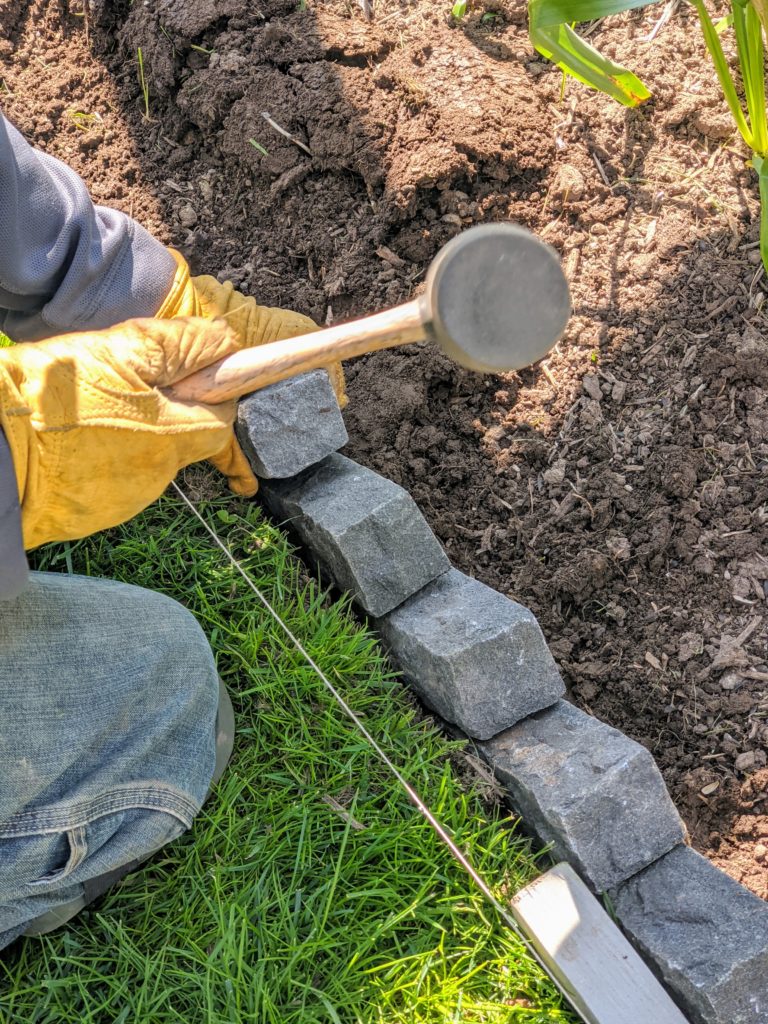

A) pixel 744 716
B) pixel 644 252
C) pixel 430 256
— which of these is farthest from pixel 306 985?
pixel 644 252

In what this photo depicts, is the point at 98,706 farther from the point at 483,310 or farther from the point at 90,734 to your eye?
the point at 483,310

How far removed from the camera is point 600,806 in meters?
1.94

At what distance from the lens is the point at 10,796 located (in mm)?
1667

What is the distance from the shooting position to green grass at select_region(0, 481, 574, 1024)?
6.06 feet

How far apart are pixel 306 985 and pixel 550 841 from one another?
0.58 metres

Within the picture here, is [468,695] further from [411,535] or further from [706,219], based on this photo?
[706,219]

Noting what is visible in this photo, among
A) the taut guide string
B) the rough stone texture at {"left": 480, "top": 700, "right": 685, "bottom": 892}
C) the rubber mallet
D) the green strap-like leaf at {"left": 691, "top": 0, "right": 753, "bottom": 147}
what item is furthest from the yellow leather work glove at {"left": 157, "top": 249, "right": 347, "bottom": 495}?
the green strap-like leaf at {"left": 691, "top": 0, "right": 753, "bottom": 147}

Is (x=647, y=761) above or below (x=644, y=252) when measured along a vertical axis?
below

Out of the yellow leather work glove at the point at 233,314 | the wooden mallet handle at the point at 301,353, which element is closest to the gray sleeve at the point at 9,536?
the wooden mallet handle at the point at 301,353

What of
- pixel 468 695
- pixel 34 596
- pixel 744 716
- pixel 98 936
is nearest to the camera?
pixel 34 596

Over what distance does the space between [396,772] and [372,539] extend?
539 millimetres

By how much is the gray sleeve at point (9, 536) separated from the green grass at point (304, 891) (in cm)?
67

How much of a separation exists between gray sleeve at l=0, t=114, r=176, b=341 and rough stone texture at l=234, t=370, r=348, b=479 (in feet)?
1.11

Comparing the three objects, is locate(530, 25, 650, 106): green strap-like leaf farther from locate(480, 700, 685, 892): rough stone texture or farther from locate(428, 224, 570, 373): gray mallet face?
locate(480, 700, 685, 892): rough stone texture
